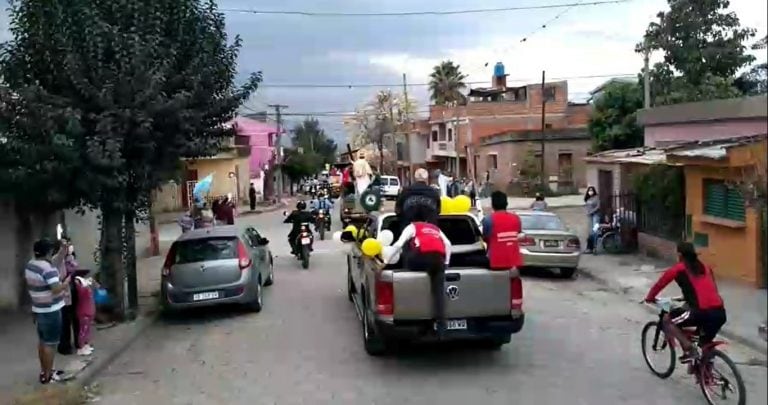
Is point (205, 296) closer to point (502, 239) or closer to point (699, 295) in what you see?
point (502, 239)

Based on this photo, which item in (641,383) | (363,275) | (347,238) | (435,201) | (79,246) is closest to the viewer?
(641,383)

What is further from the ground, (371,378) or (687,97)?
(687,97)

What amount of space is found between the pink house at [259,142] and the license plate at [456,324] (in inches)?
2250

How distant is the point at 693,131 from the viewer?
831 inches

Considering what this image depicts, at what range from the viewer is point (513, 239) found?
9.63 metres

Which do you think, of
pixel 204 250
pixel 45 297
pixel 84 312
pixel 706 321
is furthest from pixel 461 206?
pixel 45 297

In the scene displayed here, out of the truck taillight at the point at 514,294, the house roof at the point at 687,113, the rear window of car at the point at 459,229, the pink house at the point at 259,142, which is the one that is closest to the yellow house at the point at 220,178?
the pink house at the point at 259,142

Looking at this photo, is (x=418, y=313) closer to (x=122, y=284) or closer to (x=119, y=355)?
(x=119, y=355)

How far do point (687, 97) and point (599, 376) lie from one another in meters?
23.4

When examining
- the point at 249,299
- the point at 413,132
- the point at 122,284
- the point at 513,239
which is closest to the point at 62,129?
the point at 122,284

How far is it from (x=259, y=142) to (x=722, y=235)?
62100 mm

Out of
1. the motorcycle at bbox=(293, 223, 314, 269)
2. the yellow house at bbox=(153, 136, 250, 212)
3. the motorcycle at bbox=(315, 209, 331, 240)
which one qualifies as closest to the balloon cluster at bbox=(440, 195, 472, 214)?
the motorcycle at bbox=(293, 223, 314, 269)

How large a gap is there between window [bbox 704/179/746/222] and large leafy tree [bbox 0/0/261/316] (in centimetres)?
968

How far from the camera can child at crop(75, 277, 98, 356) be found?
36.5ft
